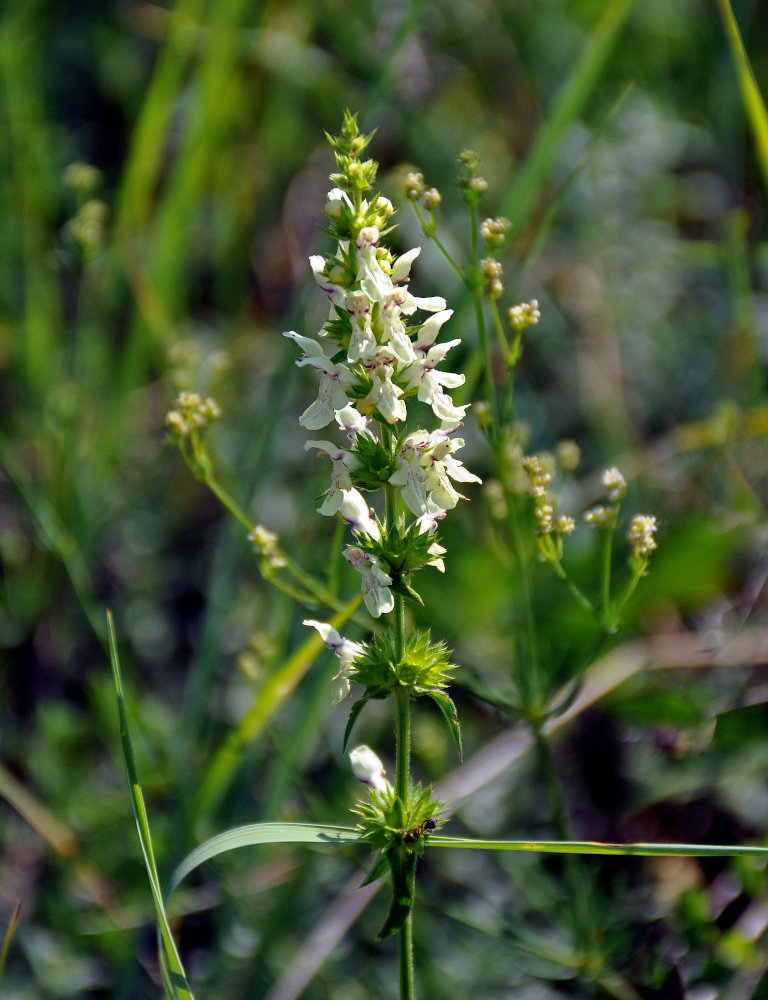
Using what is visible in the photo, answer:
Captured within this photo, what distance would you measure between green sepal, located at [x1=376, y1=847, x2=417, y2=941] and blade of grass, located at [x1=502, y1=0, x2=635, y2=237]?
1.79 meters

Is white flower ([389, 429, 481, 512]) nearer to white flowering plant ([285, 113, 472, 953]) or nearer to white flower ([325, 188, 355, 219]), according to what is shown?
white flowering plant ([285, 113, 472, 953])

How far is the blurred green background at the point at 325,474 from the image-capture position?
2631mm

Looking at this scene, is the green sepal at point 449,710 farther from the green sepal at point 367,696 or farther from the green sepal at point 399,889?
the green sepal at point 399,889

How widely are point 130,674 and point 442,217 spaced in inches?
96.8

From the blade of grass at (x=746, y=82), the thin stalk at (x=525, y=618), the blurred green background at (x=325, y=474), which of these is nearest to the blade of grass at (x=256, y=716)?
the blurred green background at (x=325, y=474)

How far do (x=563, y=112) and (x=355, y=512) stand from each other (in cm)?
169

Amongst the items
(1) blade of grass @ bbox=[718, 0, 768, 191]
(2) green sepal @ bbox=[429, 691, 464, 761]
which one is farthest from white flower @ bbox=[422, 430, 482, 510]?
(1) blade of grass @ bbox=[718, 0, 768, 191]

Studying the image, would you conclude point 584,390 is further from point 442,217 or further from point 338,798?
point 338,798

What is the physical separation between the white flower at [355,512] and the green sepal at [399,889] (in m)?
0.61

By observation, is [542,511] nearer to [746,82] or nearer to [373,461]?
[373,461]

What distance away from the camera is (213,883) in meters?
2.81

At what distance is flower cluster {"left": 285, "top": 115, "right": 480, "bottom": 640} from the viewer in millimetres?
1508

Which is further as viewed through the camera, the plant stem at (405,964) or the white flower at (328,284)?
the plant stem at (405,964)

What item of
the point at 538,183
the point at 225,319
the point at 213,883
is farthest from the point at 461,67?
the point at 213,883
